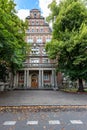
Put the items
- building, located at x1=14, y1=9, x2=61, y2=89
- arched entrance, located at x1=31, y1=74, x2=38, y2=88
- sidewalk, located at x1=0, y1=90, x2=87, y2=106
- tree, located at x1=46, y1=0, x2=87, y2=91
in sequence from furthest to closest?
arched entrance, located at x1=31, y1=74, x2=38, y2=88
building, located at x1=14, y1=9, x2=61, y2=89
tree, located at x1=46, y1=0, x2=87, y2=91
sidewalk, located at x1=0, y1=90, x2=87, y2=106

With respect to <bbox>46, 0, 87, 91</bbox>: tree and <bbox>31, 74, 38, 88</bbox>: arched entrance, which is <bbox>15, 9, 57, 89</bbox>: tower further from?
<bbox>46, 0, 87, 91</bbox>: tree

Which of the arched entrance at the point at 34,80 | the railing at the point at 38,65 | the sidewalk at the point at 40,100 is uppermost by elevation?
the railing at the point at 38,65

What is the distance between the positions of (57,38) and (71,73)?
482 centimetres

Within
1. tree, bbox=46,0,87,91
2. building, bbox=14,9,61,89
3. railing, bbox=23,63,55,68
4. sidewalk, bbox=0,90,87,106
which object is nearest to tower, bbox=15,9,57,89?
building, bbox=14,9,61,89

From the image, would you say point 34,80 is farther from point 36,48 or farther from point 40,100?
point 40,100

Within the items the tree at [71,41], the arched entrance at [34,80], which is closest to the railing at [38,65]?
the arched entrance at [34,80]

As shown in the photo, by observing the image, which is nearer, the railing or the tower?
the railing

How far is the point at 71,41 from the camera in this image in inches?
837

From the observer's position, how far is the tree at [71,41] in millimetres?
21156

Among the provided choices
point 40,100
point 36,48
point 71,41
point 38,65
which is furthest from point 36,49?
point 40,100

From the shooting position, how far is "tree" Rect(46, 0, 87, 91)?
21156mm

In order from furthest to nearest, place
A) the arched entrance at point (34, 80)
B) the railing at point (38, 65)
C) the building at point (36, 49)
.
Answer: the arched entrance at point (34, 80), the building at point (36, 49), the railing at point (38, 65)

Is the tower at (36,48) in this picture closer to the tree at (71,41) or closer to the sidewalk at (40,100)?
the tree at (71,41)

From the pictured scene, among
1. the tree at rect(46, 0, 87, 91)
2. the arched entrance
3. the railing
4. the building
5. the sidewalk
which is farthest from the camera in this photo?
the arched entrance
